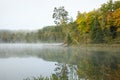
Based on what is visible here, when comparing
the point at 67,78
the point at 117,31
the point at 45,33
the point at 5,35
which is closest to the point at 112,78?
the point at 67,78

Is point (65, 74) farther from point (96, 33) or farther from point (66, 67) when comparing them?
point (96, 33)

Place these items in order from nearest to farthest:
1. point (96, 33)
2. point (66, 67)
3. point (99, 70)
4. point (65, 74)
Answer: point (65, 74)
point (99, 70)
point (66, 67)
point (96, 33)

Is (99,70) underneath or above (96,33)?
underneath

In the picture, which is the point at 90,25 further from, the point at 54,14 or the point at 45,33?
the point at 45,33

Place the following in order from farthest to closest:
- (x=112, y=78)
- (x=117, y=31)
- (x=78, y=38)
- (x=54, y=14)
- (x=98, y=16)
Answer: (x=54, y=14)
(x=78, y=38)
(x=98, y=16)
(x=117, y=31)
(x=112, y=78)

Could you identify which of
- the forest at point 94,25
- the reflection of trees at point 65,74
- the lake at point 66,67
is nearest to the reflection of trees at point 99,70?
the lake at point 66,67

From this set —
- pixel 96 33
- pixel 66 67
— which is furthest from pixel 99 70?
pixel 96 33

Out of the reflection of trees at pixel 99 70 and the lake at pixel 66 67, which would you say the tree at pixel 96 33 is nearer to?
the lake at pixel 66 67

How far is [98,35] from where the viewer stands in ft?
161

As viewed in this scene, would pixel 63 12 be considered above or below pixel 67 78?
above

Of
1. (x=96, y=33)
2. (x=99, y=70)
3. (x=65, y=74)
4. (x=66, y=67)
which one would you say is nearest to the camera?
(x=65, y=74)

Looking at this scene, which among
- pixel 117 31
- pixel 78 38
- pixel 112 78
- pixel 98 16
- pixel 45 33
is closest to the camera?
pixel 112 78

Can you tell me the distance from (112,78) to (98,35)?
36500mm

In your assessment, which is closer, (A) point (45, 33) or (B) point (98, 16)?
(B) point (98, 16)
